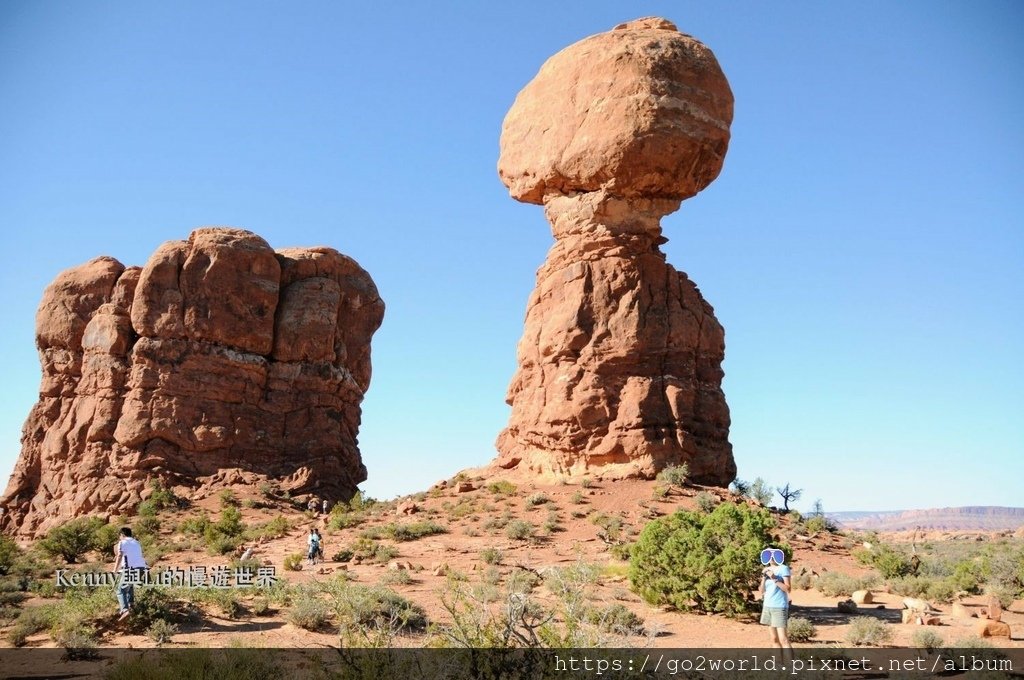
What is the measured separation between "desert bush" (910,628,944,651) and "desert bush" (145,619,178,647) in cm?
1035

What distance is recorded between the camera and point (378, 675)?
23.9 ft

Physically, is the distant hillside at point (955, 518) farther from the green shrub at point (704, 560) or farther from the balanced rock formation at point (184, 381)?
the green shrub at point (704, 560)

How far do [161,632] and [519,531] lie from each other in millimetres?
9772

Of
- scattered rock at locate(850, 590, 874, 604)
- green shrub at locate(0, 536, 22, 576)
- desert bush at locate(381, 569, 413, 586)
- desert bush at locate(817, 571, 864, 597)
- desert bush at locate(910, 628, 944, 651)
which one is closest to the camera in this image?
desert bush at locate(910, 628, 944, 651)

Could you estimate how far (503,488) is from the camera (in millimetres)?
23344

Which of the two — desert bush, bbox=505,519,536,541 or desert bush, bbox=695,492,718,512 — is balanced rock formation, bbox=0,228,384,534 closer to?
desert bush, bbox=505,519,536,541

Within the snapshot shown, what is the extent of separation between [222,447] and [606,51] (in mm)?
20816

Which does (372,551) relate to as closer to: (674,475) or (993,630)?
(674,475)

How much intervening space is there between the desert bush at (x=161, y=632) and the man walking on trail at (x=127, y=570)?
528 millimetres

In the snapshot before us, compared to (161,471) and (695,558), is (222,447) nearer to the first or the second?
(161,471)

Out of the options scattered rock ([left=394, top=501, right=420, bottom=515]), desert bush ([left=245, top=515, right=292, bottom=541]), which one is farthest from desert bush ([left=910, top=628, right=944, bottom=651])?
desert bush ([left=245, top=515, right=292, bottom=541])

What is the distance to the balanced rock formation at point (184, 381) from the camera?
30359 millimetres

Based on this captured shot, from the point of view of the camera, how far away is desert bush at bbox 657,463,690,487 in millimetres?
21438

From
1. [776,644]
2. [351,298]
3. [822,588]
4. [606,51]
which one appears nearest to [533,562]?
[822,588]
